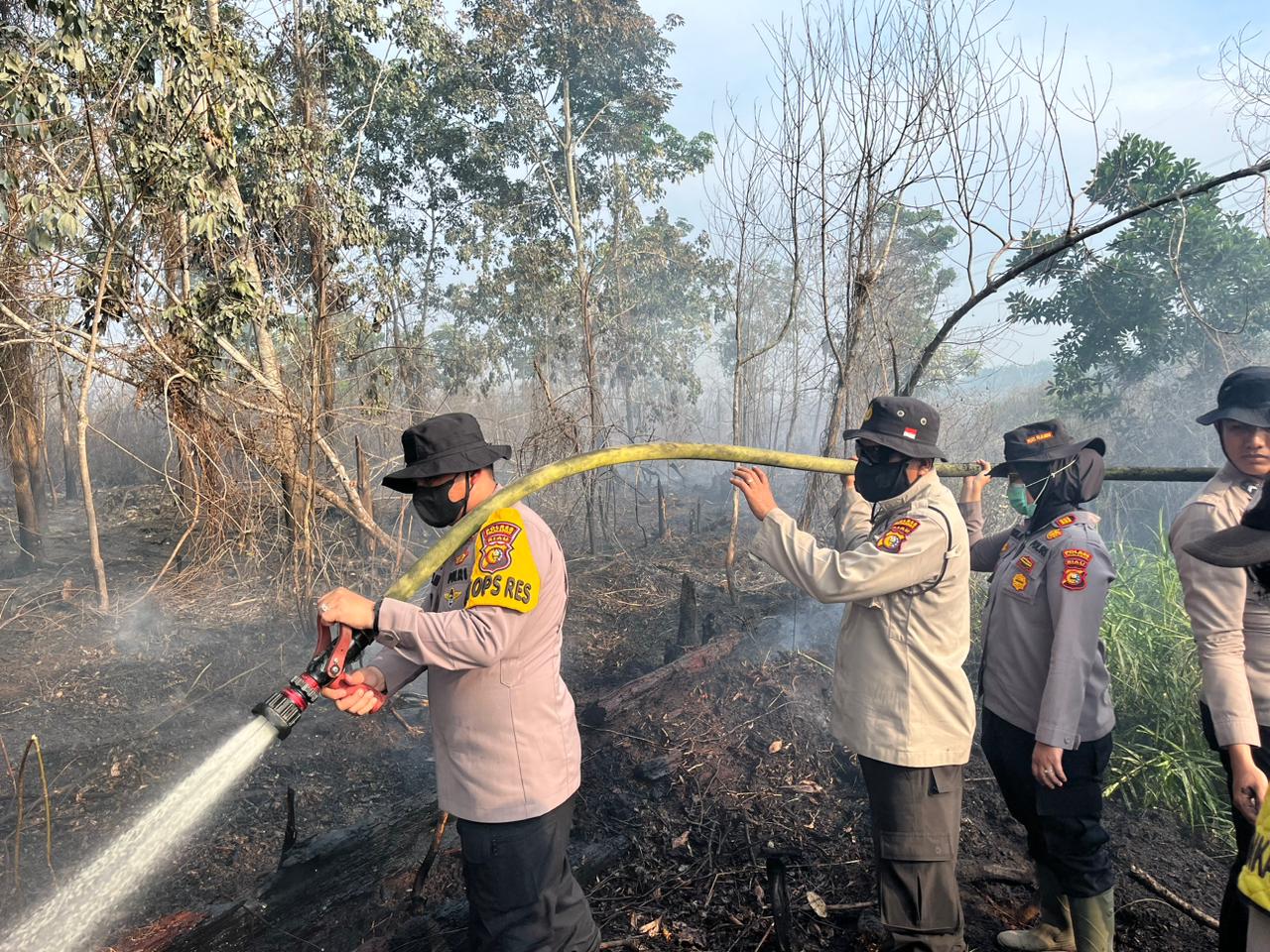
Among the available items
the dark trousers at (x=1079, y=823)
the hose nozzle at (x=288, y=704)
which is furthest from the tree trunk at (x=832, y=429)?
the hose nozzle at (x=288, y=704)

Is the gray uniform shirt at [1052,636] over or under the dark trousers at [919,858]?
over

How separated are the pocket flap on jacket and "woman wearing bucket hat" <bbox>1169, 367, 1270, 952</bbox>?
2.47 feet

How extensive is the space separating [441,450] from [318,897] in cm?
247

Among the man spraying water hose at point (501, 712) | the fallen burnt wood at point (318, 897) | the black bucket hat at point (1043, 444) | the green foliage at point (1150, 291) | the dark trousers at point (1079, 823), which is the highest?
the green foliage at point (1150, 291)

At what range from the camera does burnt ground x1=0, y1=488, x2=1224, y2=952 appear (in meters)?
3.04

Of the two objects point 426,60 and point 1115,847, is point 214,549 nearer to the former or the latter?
point 1115,847

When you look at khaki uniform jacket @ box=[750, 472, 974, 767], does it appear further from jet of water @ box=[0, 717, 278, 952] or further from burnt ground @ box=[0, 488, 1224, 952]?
jet of water @ box=[0, 717, 278, 952]

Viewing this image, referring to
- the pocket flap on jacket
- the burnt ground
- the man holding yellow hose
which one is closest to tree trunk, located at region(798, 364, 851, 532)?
the burnt ground

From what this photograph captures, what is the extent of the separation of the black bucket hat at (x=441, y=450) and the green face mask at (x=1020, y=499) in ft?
6.86

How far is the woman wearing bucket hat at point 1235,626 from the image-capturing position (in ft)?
6.57

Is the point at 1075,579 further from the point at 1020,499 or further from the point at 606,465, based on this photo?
the point at 606,465

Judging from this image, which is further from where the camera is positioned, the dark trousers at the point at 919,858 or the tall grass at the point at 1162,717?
the tall grass at the point at 1162,717

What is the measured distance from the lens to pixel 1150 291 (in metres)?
10.5

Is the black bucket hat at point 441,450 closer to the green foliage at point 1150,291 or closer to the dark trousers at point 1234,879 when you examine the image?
the dark trousers at point 1234,879
